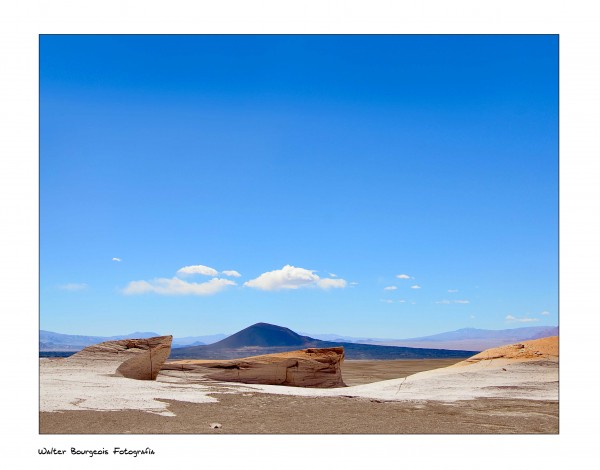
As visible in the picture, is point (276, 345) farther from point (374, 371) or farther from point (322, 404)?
point (322, 404)

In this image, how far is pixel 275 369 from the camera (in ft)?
74.2

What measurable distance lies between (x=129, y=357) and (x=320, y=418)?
10.0 metres

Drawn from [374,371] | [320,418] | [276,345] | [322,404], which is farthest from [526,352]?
[276,345]

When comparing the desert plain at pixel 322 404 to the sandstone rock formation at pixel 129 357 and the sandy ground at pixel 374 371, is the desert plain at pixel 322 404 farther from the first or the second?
the sandy ground at pixel 374 371

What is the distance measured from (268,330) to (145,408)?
382ft

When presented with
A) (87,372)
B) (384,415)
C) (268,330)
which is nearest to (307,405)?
(384,415)

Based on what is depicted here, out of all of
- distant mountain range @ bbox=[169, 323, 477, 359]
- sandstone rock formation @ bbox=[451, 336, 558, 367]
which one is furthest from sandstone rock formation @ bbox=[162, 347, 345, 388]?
distant mountain range @ bbox=[169, 323, 477, 359]

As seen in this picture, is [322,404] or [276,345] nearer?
[322,404]

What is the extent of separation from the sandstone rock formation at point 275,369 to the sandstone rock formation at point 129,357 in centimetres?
226

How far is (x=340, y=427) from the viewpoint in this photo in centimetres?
1025

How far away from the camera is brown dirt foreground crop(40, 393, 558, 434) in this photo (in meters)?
9.77

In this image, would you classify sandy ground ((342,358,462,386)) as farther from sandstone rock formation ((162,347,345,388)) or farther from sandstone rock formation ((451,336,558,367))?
sandstone rock formation ((451,336,558,367))

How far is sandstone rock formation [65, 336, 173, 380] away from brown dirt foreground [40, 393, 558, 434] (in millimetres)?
5894

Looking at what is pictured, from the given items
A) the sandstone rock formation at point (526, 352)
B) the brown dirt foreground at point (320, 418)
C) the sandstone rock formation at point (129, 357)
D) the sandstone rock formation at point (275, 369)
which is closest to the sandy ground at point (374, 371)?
the sandstone rock formation at point (275, 369)
